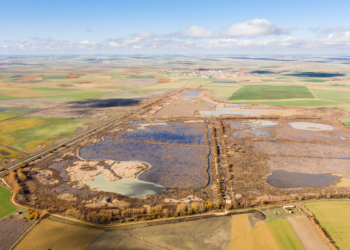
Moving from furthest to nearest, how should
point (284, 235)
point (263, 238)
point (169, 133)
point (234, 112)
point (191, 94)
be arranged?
point (191, 94) < point (234, 112) < point (169, 133) < point (284, 235) < point (263, 238)

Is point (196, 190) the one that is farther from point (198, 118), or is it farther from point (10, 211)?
point (198, 118)

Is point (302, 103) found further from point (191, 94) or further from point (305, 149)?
point (305, 149)

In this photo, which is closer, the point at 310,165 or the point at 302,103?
the point at 310,165

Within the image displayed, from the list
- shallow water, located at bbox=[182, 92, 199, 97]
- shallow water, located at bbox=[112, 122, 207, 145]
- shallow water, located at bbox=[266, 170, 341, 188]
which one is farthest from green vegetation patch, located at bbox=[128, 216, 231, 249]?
shallow water, located at bbox=[182, 92, 199, 97]

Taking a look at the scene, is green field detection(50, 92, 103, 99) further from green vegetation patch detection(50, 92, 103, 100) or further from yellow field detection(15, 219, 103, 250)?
yellow field detection(15, 219, 103, 250)

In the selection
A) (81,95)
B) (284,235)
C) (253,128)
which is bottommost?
(284,235)

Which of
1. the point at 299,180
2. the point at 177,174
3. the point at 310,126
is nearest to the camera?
the point at 299,180

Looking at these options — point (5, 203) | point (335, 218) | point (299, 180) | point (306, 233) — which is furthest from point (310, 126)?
point (5, 203)
